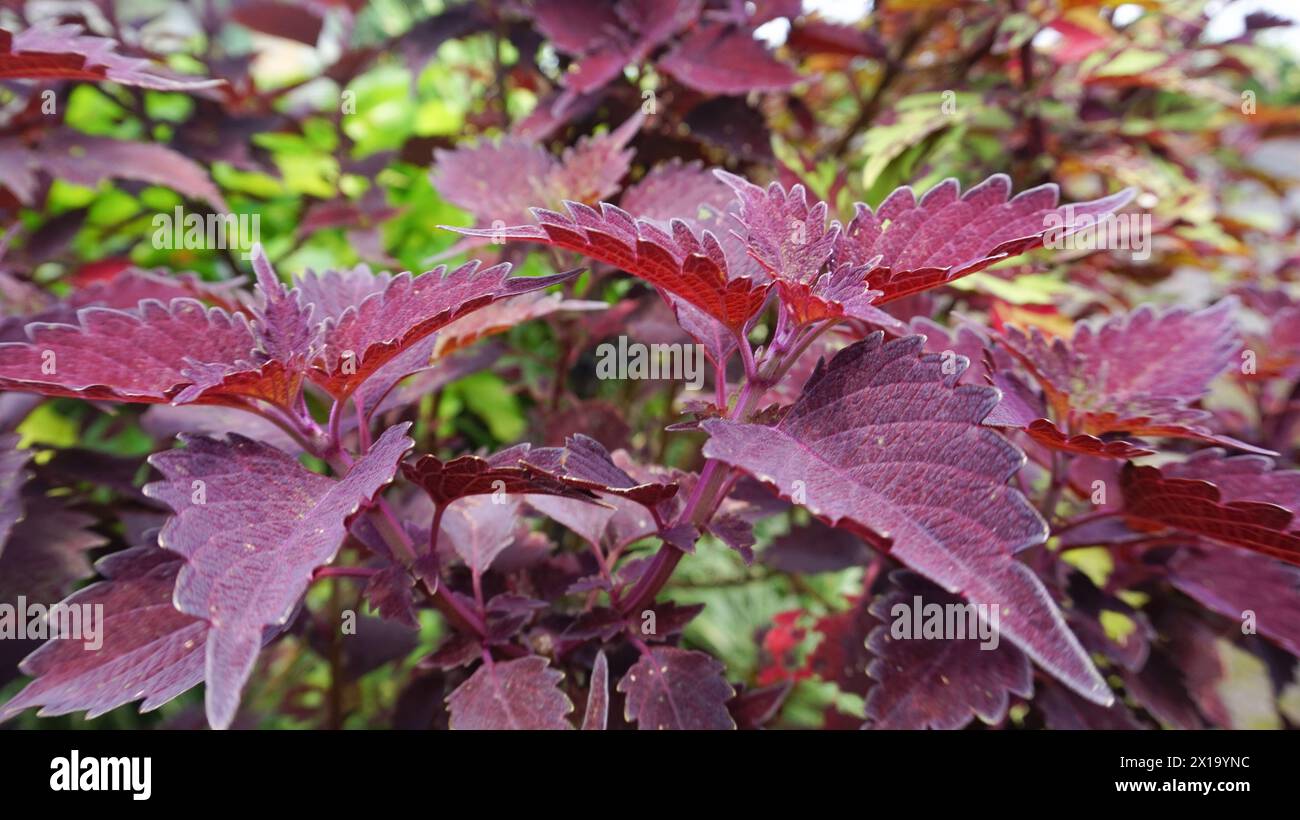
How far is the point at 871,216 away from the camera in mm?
500

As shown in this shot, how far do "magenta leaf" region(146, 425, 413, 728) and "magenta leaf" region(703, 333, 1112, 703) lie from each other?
0.63 feet

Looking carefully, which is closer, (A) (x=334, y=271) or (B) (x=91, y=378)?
(B) (x=91, y=378)

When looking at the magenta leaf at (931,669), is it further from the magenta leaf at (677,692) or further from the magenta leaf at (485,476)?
the magenta leaf at (485,476)

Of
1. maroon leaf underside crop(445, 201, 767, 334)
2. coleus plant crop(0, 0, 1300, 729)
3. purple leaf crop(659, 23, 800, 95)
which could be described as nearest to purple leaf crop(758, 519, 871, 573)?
coleus plant crop(0, 0, 1300, 729)

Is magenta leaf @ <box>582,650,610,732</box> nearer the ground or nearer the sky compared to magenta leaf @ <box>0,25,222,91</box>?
nearer the ground

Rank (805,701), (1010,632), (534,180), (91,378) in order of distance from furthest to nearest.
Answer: (805,701)
(534,180)
(91,378)
(1010,632)

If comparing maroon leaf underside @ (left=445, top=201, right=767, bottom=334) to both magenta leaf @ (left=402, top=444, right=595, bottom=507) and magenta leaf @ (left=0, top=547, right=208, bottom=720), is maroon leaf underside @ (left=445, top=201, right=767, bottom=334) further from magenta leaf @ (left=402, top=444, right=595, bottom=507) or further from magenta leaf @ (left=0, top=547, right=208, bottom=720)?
magenta leaf @ (left=0, top=547, right=208, bottom=720)

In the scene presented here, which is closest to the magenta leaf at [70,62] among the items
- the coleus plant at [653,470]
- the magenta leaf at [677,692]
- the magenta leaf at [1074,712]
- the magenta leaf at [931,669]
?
the coleus plant at [653,470]

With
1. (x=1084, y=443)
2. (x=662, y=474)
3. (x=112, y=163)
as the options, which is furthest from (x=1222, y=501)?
(x=112, y=163)

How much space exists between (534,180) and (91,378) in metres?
0.41

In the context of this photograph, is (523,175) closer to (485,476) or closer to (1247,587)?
(485,476)

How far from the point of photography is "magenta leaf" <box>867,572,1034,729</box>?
0.53 m

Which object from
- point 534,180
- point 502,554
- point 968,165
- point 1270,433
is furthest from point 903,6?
point 502,554

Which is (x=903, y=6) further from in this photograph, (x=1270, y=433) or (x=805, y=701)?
(x=805, y=701)
